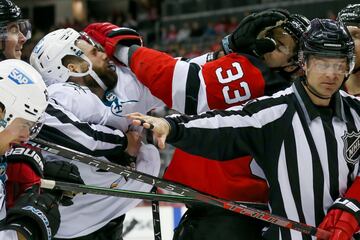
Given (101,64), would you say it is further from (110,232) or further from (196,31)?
(196,31)

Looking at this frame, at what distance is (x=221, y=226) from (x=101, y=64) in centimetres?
82

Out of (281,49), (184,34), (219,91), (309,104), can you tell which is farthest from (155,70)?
(184,34)

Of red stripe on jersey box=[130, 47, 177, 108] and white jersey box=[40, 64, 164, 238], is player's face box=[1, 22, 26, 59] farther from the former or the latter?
Result: red stripe on jersey box=[130, 47, 177, 108]

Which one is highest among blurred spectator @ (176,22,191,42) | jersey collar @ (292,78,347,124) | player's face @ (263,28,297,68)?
player's face @ (263,28,297,68)

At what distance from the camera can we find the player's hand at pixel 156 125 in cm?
210

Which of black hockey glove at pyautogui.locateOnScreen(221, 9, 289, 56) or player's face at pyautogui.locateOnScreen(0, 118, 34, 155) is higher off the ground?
black hockey glove at pyautogui.locateOnScreen(221, 9, 289, 56)

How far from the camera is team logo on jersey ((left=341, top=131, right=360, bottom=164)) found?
7.65 feet

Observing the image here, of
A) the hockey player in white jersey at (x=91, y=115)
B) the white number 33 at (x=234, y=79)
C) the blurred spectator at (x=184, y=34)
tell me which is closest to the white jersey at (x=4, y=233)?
the hockey player in white jersey at (x=91, y=115)

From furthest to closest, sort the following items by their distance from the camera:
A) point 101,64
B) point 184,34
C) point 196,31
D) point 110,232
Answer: point 184,34 → point 196,31 → point 110,232 → point 101,64

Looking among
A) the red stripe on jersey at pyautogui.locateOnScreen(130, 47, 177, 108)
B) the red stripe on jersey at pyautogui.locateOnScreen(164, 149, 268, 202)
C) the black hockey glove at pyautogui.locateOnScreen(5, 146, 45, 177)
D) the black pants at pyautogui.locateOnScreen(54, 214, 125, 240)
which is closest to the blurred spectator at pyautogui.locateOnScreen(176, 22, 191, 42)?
the black pants at pyautogui.locateOnScreen(54, 214, 125, 240)

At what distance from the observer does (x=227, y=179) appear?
2502 millimetres

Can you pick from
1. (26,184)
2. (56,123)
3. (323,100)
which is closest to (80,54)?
(56,123)

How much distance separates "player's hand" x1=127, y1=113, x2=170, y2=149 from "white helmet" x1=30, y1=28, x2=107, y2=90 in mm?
770

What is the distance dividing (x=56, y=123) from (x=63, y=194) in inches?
13.2
